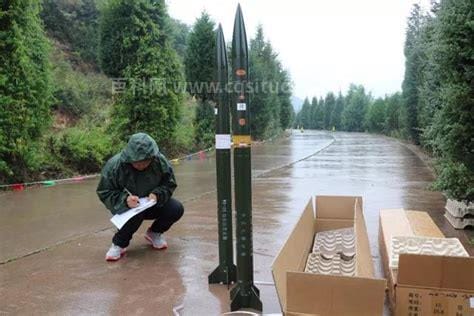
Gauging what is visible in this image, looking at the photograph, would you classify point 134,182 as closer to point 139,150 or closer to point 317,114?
point 139,150

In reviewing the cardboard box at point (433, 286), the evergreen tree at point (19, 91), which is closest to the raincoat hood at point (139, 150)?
the cardboard box at point (433, 286)

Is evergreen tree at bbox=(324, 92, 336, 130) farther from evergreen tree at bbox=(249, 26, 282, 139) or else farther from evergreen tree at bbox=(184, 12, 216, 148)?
evergreen tree at bbox=(184, 12, 216, 148)

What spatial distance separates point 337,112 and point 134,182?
64.5 m

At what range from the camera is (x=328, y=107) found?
232ft

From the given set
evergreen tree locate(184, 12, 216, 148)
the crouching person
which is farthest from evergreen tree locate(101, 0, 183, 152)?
the crouching person

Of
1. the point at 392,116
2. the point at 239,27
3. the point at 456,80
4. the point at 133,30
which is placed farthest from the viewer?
the point at 392,116

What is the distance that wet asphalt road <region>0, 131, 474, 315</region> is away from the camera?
3.70 meters

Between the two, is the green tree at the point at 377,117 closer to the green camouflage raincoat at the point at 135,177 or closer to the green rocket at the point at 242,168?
the green camouflage raincoat at the point at 135,177

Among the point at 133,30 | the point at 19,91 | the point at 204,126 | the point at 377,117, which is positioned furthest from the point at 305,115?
the point at 19,91

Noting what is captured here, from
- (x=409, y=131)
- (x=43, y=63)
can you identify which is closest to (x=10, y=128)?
(x=43, y=63)

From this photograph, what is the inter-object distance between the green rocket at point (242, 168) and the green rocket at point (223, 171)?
403mm

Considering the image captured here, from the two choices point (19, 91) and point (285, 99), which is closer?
point (19, 91)

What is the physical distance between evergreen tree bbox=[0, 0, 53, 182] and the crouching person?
15.0ft

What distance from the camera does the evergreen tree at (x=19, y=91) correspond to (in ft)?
27.5
